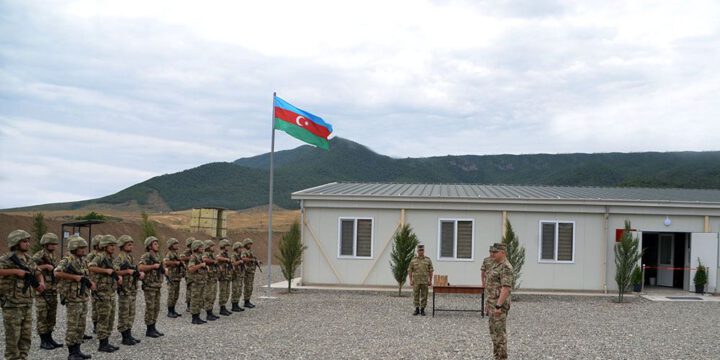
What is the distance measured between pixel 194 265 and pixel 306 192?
26.7ft

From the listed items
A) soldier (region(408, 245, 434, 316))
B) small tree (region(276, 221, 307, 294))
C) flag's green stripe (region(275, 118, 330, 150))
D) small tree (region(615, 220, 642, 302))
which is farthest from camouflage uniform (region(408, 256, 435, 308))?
small tree (region(615, 220, 642, 302))

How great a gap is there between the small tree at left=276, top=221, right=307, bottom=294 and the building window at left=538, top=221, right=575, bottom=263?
734 cm

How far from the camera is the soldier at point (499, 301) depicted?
9406 millimetres

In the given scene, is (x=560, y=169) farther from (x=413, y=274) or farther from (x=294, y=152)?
(x=413, y=274)

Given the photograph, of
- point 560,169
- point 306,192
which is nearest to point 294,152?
point 560,169

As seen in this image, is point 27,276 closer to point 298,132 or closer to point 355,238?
point 298,132

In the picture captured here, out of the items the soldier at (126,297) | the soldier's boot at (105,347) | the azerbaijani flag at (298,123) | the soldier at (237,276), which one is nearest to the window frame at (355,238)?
the azerbaijani flag at (298,123)

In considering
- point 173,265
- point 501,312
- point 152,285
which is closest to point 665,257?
point 501,312

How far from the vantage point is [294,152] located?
121688mm

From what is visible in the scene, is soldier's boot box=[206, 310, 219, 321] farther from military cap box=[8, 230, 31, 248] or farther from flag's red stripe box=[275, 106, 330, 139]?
flag's red stripe box=[275, 106, 330, 139]

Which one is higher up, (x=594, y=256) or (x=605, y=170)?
(x=605, y=170)

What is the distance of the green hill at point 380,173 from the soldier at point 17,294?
69811mm

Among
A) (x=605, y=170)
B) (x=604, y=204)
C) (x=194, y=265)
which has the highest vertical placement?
(x=605, y=170)

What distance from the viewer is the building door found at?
23641 millimetres
